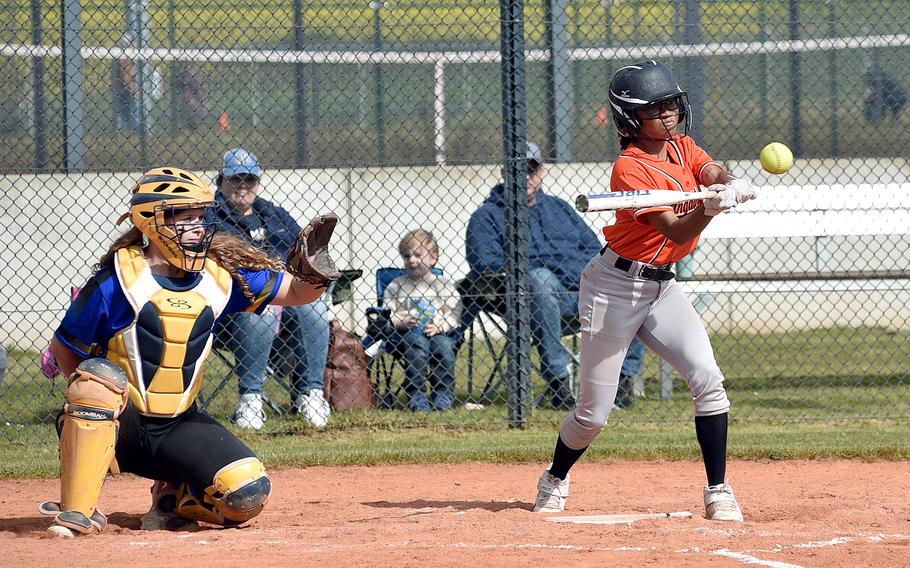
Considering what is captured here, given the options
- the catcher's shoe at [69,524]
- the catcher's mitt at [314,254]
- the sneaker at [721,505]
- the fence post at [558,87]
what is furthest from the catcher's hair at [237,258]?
the fence post at [558,87]

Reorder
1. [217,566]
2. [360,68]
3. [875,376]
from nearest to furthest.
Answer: [217,566]
[875,376]
[360,68]

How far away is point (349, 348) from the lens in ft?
23.3

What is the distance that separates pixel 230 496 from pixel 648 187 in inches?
74.6

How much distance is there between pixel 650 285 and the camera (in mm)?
4203

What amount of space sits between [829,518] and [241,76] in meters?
6.45

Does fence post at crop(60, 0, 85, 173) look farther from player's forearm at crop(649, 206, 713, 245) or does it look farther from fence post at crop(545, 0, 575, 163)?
player's forearm at crop(649, 206, 713, 245)

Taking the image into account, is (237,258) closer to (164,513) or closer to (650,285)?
(164,513)

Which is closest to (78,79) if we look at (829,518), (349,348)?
(349,348)

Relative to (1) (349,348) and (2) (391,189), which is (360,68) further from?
(1) (349,348)

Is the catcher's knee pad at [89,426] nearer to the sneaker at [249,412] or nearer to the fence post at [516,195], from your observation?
the sneaker at [249,412]

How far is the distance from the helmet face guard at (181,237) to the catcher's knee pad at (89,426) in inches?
18.1

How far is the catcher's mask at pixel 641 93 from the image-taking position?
4105mm

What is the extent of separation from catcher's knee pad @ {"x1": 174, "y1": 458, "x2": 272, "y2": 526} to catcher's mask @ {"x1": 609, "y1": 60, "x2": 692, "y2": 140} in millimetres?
1902

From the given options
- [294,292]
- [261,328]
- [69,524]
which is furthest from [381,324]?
[69,524]
